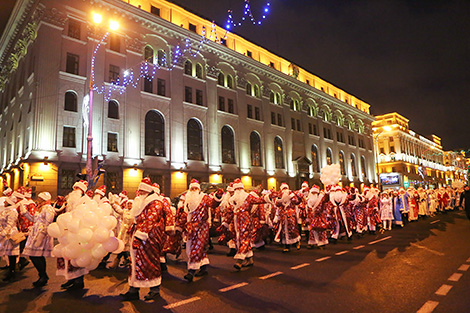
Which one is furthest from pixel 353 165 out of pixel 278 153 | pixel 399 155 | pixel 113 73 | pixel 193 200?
pixel 193 200

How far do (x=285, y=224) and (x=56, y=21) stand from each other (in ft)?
69.2

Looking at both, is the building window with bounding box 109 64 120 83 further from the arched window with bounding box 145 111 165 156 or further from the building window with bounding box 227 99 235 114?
the building window with bounding box 227 99 235 114

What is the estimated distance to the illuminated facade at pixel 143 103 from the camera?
20.6 meters

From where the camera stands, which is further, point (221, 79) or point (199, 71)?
point (221, 79)

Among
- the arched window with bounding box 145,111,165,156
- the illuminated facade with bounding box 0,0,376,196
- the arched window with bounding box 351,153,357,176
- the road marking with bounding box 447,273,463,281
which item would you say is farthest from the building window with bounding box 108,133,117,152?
the arched window with bounding box 351,153,357,176

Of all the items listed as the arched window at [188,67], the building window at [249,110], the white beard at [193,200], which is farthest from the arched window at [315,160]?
the white beard at [193,200]

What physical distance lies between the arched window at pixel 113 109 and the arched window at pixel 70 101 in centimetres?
231

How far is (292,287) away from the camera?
5648 mm

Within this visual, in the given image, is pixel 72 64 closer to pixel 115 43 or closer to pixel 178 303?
pixel 115 43

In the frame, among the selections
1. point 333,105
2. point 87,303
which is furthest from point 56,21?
point 333,105

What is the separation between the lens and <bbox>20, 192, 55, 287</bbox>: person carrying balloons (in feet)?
20.0

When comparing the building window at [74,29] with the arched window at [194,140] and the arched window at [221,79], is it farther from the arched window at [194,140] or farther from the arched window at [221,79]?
the arched window at [221,79]

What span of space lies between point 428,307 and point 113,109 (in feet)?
74.5

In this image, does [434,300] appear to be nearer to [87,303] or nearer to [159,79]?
[87,303]
